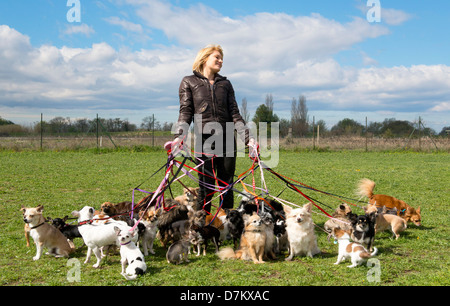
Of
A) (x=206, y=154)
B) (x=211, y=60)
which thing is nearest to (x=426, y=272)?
(x=206, y=154)

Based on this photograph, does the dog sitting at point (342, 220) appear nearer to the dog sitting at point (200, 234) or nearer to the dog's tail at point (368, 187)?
the dog's tail at point (368, 187)

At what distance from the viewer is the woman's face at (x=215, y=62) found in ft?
17.0

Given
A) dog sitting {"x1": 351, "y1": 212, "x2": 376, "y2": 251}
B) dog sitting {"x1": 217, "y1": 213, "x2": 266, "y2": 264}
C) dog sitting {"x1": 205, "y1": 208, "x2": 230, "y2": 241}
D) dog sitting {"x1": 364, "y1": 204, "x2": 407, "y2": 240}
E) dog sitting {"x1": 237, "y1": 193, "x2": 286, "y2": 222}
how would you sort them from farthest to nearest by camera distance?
1. dog sitting {"x1": 364, "y1": 204, "x2": 407, "y2": 240}
2. dog sitting {"x1": 205, "y1": 208, "x2": 230, "y2": 241}
3. dog sitting {"x1": 237, "y1": 193, "x2": 286, "y2": 222}
4. dog sitting {"x1": 351, "y1": 212, "x2": 376, "y2": 251}
5. dog sitting {"x1": 217, "y1": 213, "x2": 266, "y2": 264}

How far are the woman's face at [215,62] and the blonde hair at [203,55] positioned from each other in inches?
2.3

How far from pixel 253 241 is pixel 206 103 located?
79.9 inches

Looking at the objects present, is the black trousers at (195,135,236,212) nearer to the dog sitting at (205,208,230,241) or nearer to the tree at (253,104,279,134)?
the dog sitting at (205,208,230,241)

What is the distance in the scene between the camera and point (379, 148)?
25500mm

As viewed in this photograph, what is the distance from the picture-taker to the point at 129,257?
3918mm

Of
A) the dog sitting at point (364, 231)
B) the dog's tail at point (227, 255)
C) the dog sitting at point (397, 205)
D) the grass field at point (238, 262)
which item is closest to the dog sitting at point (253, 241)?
the dog's tail at point (227, 255)

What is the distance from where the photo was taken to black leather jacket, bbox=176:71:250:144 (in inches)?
202

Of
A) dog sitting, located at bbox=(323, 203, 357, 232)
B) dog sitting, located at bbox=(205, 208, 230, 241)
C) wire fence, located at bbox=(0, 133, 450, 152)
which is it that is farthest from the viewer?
wire fence, located at bbox=(0, 133, 450, 152)

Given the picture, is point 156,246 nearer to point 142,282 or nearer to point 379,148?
point 142,282

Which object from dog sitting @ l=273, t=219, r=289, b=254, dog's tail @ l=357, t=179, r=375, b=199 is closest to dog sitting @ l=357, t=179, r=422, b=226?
dog's tail @ l=357, t=179, r=375, b=199

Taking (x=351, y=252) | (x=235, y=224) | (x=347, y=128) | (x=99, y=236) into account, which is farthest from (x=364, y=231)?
(x=347, y=128)
